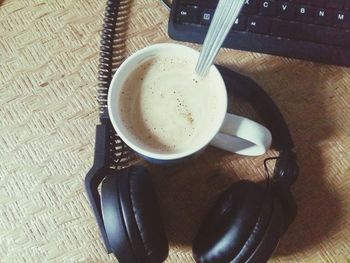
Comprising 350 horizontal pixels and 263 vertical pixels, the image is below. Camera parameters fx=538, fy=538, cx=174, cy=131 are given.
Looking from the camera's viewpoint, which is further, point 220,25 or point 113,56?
point 113,56

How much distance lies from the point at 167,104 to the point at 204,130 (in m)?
0.04

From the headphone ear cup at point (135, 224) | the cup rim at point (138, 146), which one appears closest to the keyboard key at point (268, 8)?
the cup rim at point (138, 146)

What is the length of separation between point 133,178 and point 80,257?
0.10 metres

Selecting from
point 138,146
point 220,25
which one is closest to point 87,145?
point 138,146

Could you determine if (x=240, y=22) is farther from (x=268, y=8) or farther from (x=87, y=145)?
(x=87, y=145)

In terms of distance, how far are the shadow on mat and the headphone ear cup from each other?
0.15 ft

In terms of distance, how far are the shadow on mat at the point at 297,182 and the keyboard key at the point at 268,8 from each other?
0.07 m

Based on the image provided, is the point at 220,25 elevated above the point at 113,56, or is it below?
above

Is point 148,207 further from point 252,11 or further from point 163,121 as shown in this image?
point 252,11

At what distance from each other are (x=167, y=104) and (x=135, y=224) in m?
0.11

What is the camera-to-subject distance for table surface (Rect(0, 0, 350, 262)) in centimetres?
51

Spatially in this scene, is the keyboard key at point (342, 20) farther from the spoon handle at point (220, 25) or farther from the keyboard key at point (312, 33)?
the spoon handle at point (220, 25)

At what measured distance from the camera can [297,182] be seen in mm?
528

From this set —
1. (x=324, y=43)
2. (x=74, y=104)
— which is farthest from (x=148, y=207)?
(x=324, y=43)
